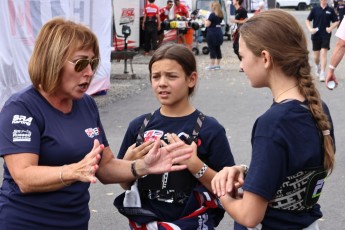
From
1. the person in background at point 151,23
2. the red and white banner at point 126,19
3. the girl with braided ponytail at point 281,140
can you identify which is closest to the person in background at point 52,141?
the girl with braided ponytail at point 281,140

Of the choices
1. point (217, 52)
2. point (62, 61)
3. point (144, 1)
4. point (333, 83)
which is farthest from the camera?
point (144, 1)

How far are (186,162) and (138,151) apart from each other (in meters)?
0.30

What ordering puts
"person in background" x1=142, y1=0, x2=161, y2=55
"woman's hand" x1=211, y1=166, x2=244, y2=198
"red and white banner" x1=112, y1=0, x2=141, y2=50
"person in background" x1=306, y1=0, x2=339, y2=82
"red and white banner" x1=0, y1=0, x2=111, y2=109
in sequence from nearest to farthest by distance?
"woman's hand" x1=211, y1=166, x2=244, y2=198 < "red and white banner" x1=0, y1=0, x2=111, y2=109 < "person in background" x1=306, y1=0, x2=339, y2=82 < "red and white banner" x1=112, y1=0, x2=141, y2=50 < "person in background" x1=142, y1=0, x2=161, y2=55

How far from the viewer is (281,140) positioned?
2.39 metres

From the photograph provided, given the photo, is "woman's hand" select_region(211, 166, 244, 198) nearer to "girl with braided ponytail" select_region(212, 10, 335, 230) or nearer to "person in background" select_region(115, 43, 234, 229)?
"girl with braided ponytail" select_region(212, 10, 335, 230)

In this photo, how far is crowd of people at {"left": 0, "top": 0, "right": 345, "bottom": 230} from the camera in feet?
8.06

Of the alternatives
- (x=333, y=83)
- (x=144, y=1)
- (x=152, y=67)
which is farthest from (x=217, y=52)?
(x=152, y=67)

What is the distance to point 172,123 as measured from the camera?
11.0 ft

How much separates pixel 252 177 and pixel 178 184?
2.92ft

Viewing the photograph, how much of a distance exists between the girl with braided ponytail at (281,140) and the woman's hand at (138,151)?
0.70m

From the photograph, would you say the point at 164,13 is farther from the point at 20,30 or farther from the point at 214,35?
the point at 20,30

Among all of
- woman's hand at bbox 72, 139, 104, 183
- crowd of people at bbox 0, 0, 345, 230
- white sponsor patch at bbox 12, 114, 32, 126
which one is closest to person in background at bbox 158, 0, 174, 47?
crowd of people at bbox 0, 0, 345, 230

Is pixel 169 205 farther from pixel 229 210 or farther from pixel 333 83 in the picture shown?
pixel 333 83

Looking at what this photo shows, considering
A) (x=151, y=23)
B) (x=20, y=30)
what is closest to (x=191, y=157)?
(x=20, y=30)
